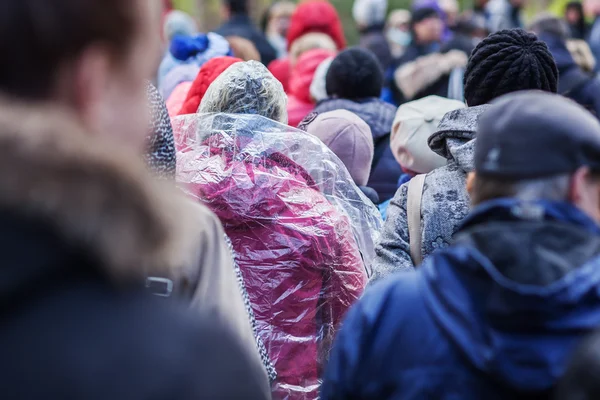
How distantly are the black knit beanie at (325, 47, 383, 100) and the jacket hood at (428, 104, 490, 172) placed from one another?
83.5 inches

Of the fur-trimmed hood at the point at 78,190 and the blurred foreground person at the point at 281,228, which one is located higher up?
the fur-trimmed hood at the point at 78,190

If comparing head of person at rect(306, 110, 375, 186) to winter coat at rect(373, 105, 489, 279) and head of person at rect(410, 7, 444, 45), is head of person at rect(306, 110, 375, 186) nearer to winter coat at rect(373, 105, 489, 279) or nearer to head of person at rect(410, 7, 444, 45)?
winter coat at rect(373, 105, 489, 279)

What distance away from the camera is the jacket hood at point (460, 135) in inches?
112

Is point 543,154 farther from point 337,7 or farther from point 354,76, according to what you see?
point 337,7

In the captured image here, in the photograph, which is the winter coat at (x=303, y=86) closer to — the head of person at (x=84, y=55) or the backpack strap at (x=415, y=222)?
the backpack strap at (x=415, y=222)

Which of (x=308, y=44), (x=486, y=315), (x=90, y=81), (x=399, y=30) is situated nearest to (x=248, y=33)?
(x=308, y=44)

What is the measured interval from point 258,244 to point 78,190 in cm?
187

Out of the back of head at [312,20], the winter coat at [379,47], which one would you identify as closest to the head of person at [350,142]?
the back of head at [312,20]

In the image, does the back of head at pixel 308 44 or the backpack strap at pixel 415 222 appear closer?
the backpack strap at pixel 415 222

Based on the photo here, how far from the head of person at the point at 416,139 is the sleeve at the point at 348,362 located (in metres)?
1.96

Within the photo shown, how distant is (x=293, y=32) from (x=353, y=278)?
452 cm

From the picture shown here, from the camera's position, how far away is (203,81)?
399 cm

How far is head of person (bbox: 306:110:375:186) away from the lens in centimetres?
402

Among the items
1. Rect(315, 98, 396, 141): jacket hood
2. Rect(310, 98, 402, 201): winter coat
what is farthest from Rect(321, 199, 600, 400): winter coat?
Rect(315, 98, 396, 141): jacket hood
